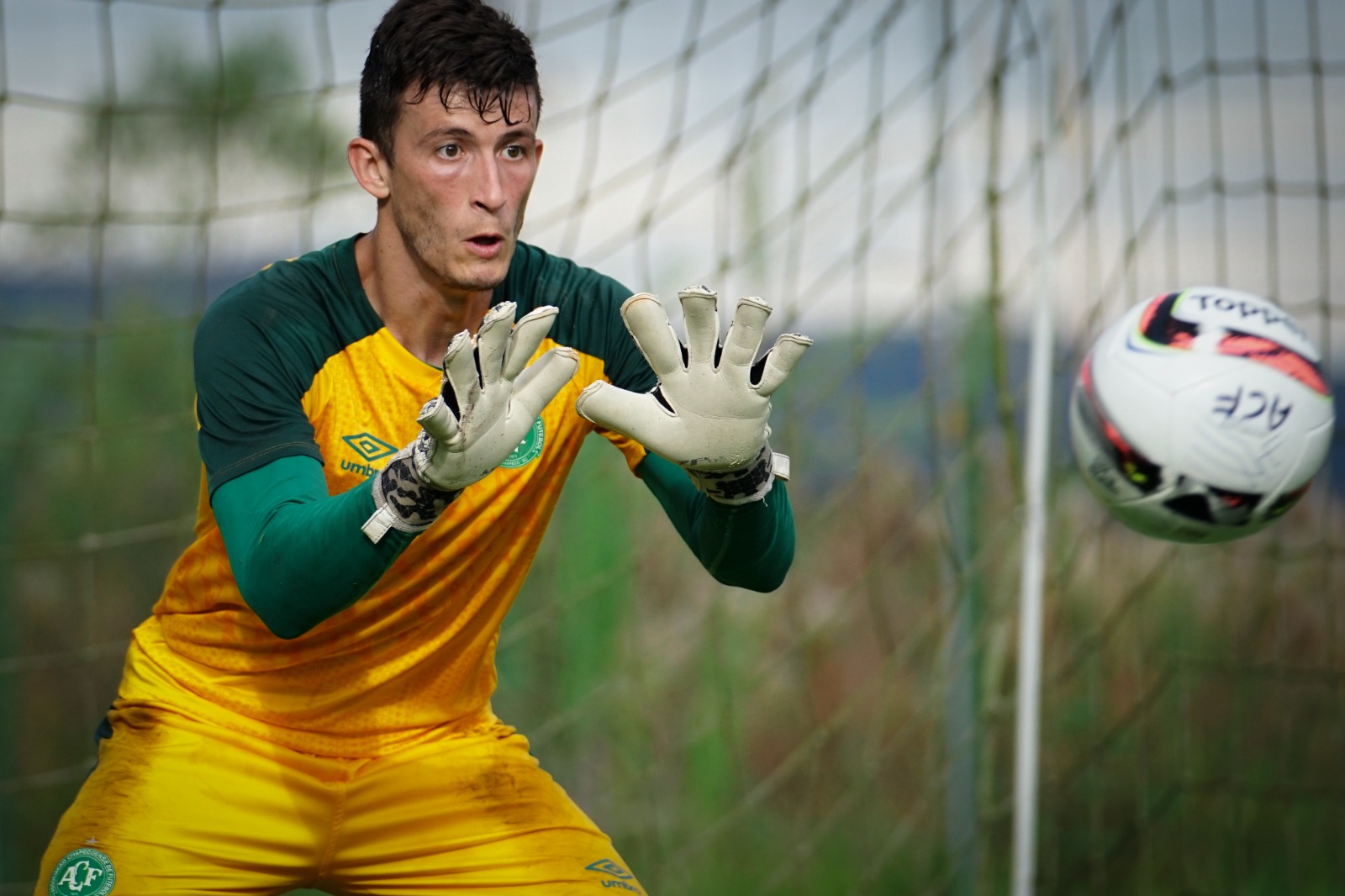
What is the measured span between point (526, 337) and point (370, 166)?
711mm

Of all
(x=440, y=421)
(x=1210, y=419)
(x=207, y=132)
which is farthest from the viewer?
(x=207, y=132)

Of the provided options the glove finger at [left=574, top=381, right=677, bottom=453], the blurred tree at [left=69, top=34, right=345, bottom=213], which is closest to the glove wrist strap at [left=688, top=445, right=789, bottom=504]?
the glove finger at [left=574, top=381, right=677, bottom=453]

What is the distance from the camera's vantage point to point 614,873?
213 centimetres

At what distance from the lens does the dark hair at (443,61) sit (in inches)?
82.0

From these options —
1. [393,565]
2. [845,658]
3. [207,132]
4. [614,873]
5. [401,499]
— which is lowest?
[845,658]

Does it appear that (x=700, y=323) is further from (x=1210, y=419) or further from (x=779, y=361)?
(x=1210, y=419)

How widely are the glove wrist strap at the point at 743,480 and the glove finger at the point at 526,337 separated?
1.12 ft

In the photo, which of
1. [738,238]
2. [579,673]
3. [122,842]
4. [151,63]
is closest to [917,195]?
[738,238]

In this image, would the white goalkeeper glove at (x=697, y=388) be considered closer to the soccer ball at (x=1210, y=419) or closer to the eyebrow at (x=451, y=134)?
the eyebrow at (x=451, y=134)

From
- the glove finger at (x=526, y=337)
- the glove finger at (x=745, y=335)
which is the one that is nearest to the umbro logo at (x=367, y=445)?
the glove finger at (x=526, y=337)

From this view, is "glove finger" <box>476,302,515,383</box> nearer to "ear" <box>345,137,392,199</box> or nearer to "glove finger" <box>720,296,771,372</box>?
"glove finger" <box>720,296,771,372</box>

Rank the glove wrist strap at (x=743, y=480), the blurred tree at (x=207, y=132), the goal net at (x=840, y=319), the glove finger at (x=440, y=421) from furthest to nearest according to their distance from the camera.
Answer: the blurred tree at (x=207, y=132) < the goal net at (x=840, y=319) < the glove wrist strap at (x=743, y=480) < the glove finger at (x=440, y=421)

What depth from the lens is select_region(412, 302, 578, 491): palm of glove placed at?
160cm

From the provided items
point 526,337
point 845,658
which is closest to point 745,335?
point 526,337
